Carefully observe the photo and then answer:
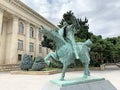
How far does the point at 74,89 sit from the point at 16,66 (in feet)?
70.5

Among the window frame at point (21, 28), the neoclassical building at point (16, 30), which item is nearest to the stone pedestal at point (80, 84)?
the neoclassical building at point (16, 30)

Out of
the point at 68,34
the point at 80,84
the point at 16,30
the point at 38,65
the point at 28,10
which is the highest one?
the point at 28,10

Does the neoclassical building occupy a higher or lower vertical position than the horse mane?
higher

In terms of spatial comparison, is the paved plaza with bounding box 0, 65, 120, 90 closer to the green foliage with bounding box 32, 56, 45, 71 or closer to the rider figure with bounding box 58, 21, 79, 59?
the rider figure with bounding box 58, 21, 79, 59

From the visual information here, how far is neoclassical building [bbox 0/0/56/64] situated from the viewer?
89.0 feet

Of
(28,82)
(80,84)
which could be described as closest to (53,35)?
(80,84)

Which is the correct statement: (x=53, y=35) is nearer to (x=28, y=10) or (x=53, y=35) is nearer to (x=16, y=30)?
(x=16, y=30)

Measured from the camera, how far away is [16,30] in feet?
92.6

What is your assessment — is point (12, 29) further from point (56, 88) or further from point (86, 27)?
point (56, 88)

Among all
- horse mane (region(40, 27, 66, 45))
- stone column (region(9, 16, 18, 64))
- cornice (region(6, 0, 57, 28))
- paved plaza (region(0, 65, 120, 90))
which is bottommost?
paved plaza (region(0, 65, 120, 90))

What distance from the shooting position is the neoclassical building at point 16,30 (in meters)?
27.1

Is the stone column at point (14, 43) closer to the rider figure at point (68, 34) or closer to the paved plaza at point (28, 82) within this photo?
the paved plaza at point (28, 82)

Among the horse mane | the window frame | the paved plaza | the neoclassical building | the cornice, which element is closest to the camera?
the horse mane

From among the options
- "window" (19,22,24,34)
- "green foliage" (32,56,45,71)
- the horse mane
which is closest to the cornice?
"window" (19,22,24,34)
